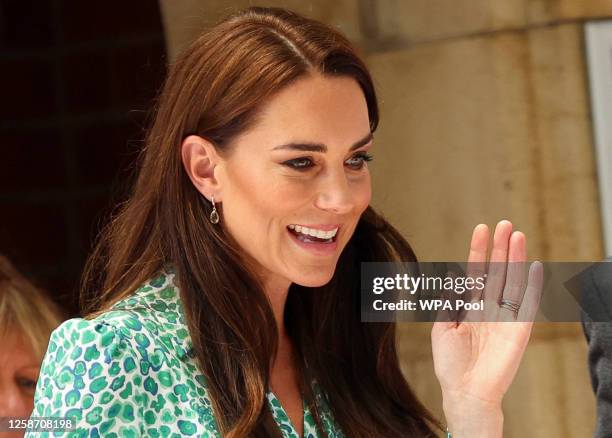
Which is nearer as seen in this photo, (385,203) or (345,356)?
(345,356)

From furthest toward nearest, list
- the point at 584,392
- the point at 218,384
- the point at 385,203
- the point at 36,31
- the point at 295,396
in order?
the point at 36,31, the point at 385,203, the point at 584,392, the point at 295,396, the point at 218,384

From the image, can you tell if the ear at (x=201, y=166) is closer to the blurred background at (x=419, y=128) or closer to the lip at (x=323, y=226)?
the lip at (x=323, y=226)

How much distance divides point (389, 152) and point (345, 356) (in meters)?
0.50

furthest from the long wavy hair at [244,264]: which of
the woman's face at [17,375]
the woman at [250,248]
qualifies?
the woman's face at [17,375]

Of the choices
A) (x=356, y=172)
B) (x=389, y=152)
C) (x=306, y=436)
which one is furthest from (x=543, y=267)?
(x=389, y=152)

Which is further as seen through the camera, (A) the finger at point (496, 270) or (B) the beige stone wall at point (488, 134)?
(B) the beige stone wall at point (488, 134)

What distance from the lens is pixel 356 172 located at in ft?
5.62

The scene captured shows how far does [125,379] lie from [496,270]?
0.50 m

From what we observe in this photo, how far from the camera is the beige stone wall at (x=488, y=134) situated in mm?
2059

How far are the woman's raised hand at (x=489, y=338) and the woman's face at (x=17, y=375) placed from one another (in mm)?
807

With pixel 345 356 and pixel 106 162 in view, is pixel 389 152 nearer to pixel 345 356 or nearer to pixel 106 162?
pixel 345 356

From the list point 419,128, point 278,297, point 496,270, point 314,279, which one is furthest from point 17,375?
point 496,270

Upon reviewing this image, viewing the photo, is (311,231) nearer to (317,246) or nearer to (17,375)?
(317,246)

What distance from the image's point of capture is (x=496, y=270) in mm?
1642
